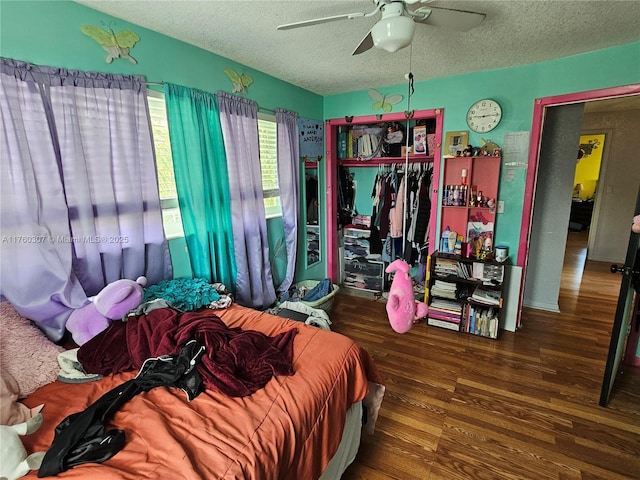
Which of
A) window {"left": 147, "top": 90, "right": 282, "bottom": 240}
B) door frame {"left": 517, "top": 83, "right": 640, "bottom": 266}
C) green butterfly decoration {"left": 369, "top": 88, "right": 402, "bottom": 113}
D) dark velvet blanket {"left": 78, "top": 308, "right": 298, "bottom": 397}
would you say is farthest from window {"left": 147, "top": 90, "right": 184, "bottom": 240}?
door frame {"left": 517, "top": 83, "right": 640, "bottom": 266}

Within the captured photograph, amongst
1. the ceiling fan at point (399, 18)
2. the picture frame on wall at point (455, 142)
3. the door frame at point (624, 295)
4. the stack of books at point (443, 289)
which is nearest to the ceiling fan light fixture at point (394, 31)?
the ceiling fan at point (399, 18)

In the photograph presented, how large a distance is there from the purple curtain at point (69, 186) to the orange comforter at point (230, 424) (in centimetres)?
54

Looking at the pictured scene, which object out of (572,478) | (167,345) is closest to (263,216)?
(167,345)

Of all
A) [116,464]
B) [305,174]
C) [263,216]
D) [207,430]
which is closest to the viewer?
[116,464]

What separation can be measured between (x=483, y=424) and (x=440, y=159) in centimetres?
231

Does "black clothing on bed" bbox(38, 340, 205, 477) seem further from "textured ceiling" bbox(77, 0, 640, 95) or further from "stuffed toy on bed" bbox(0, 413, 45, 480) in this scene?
"textured ceiling" bbox(77, 0, 640, 95)

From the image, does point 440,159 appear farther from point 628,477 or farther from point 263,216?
point 628,477

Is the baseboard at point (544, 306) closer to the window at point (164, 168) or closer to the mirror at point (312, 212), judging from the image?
the mirror at point (312, 212)

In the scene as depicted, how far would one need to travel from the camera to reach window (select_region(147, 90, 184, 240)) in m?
2.04

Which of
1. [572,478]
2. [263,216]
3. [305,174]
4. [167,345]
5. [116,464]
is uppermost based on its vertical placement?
[305,174]

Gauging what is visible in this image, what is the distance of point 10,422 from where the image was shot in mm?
1075

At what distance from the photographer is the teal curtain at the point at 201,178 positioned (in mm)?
2113

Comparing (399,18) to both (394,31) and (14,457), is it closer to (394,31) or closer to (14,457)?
(394,31)

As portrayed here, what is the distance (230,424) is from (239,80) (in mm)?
2440
